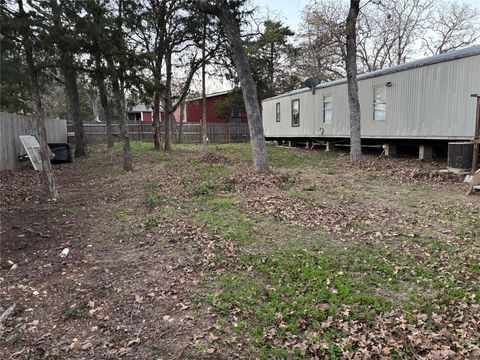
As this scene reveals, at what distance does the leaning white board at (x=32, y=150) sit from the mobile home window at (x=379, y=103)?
34.4 ft

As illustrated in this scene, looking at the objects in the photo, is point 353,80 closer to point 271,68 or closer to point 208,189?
point 208,189

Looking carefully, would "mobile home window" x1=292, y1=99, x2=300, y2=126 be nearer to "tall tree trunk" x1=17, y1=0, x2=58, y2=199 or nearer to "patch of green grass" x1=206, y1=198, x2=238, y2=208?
"patch of green grass" x1=206, y1=198, x2=238, y2=208

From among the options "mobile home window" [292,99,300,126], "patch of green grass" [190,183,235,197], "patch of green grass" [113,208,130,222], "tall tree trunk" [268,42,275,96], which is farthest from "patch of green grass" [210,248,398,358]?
"tall tree trunk" [268,42,275,96]

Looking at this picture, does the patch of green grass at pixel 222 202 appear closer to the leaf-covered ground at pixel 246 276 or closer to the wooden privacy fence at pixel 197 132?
the leaf-covered ground at pixel 246 276

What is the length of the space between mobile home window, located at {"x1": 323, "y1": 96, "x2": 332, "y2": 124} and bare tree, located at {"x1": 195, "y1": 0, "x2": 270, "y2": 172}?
255 inches

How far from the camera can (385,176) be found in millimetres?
8773

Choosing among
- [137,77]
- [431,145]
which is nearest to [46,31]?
[137,77]

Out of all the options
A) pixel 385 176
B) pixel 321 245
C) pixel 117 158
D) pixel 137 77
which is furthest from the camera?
pixel 117 158

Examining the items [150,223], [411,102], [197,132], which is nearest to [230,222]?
[150,223]

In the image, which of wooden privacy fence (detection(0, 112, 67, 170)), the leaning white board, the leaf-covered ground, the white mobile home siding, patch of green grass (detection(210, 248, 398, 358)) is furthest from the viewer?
the leaning white board

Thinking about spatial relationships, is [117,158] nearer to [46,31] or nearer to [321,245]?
[46,31]

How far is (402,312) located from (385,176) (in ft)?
20.8

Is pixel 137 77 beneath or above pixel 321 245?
above

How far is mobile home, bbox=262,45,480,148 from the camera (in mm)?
9047
